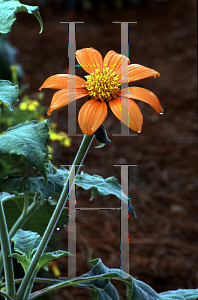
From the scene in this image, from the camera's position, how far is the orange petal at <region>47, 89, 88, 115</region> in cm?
37

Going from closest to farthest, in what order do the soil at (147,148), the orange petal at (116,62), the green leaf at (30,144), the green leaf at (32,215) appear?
the green leaf at (30,144)
the orange petal at (116,62)
the green leaf at (32,215)
the soil at (147,148)

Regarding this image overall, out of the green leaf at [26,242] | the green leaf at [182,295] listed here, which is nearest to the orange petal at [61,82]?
the green leaf at [26,242]

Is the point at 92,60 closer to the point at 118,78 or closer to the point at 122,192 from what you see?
the point at 118,78

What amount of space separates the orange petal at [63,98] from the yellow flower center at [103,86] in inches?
0.6

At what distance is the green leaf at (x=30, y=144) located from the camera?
316 millimetres

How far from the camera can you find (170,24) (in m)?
2.76

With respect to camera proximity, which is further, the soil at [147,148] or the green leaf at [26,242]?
the soil at [147,148]

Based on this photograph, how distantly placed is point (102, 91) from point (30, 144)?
114 millimetres

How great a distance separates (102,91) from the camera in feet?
1.27

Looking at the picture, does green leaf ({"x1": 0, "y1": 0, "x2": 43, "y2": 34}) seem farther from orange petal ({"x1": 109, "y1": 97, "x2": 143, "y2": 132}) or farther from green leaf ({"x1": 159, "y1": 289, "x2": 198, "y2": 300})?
green leaf ({"x1": 159, "y1": 289, "x2": 198, "y2": 300})

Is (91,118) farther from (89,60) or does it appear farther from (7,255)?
(7,255)

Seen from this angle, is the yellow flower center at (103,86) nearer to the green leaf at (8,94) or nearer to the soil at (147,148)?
the green leaf at (8,94)

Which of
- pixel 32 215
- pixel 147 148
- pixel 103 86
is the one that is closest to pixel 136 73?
pixel 103 86

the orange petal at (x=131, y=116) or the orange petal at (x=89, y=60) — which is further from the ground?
the orange petal at (x=89, y=60)
